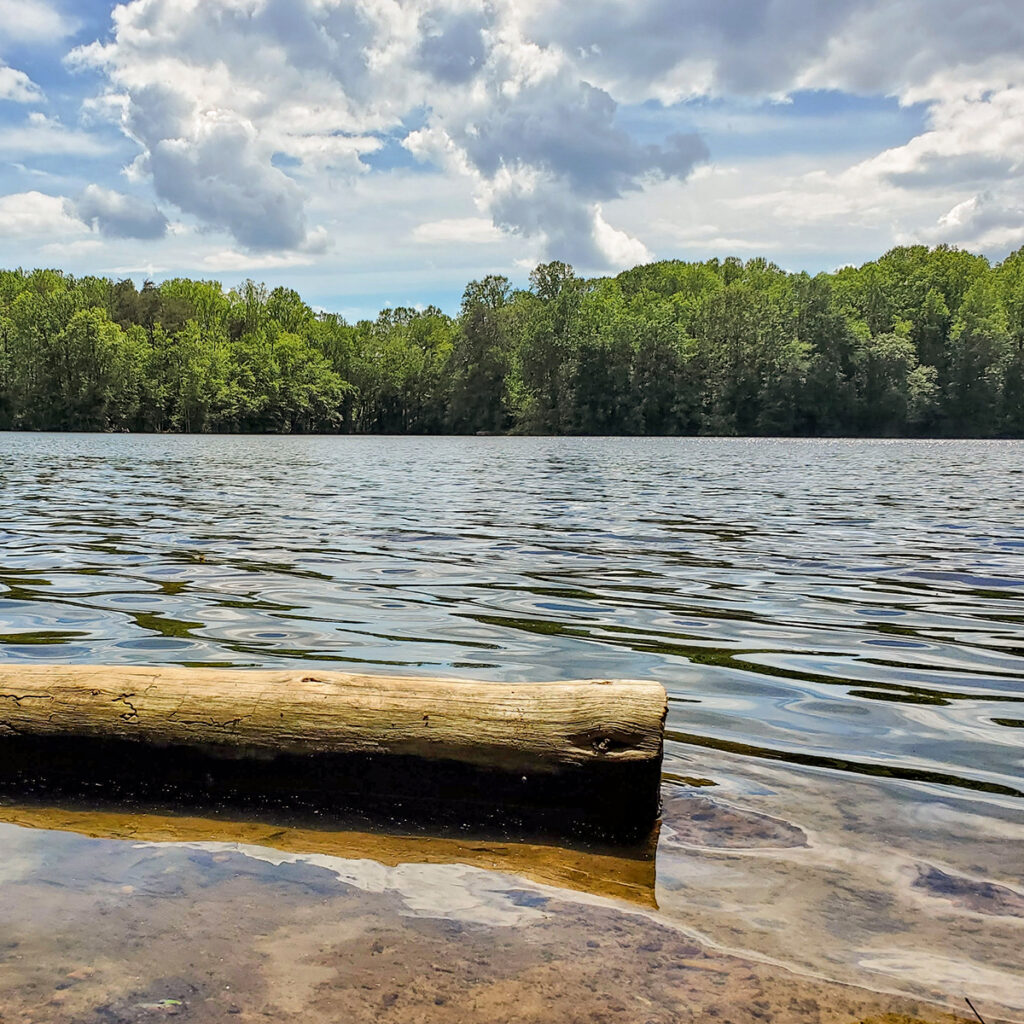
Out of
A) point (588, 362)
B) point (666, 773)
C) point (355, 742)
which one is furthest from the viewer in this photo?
point (588, 362)

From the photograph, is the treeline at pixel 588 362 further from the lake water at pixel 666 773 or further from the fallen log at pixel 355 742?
the fallen log at pixel 355 742

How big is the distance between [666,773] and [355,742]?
62.0 inches

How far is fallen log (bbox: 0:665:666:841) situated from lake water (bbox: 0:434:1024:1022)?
29cm

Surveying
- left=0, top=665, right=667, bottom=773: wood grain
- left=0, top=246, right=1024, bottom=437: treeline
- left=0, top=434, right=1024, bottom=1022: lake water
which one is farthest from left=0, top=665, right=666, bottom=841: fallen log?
left=0, top=246, right=1024, bottom=437: treeline

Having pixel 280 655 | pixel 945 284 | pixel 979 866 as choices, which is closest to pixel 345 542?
pixel 280 655

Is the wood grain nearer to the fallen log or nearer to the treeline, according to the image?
the fallen log

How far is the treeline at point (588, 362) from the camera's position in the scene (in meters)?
→ 98.3

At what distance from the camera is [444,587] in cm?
1039

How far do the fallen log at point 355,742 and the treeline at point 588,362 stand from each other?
320 ft

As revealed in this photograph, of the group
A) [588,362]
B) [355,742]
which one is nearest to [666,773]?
[355,742]

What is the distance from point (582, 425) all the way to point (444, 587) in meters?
96.6

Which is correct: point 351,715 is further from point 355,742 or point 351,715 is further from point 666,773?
point 666,773

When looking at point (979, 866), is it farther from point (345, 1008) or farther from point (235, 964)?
point (235, 964)

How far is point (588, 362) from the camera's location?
10556cm
